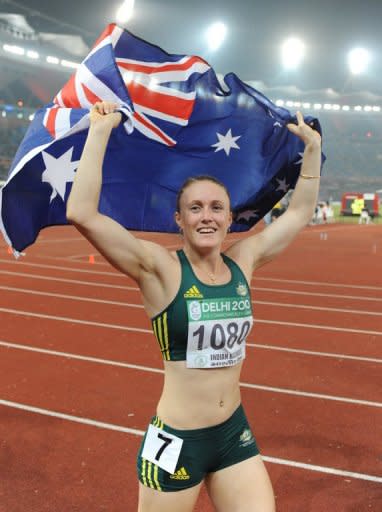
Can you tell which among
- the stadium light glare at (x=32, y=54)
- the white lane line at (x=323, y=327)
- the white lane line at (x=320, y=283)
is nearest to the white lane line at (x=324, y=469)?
the white lane line at (x=323, y=327)

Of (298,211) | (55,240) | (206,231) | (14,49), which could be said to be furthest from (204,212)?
(14,49)

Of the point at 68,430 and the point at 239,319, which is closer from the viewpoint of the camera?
the point at 239,319

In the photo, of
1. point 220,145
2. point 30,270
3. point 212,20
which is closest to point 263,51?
point 212,20

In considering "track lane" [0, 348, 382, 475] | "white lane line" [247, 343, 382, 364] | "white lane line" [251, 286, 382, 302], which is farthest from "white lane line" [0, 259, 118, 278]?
"track lane" [0, 348, 382, 475]

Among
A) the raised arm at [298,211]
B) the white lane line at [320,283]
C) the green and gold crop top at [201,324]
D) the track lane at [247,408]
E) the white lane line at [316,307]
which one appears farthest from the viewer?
the white lane line at [320,283]

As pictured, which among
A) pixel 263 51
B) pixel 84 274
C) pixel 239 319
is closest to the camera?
pixel 239 319

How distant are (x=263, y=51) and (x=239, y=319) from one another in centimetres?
5673

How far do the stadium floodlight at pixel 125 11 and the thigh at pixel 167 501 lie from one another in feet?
138

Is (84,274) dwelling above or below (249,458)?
below

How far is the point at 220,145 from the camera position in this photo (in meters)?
3.67

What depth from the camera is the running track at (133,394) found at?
11.9 ft

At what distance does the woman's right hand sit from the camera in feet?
7.01

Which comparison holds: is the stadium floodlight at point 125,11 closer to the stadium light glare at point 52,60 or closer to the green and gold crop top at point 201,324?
the stadium light glare at point 52,60

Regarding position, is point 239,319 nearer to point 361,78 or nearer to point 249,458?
point 249,458
